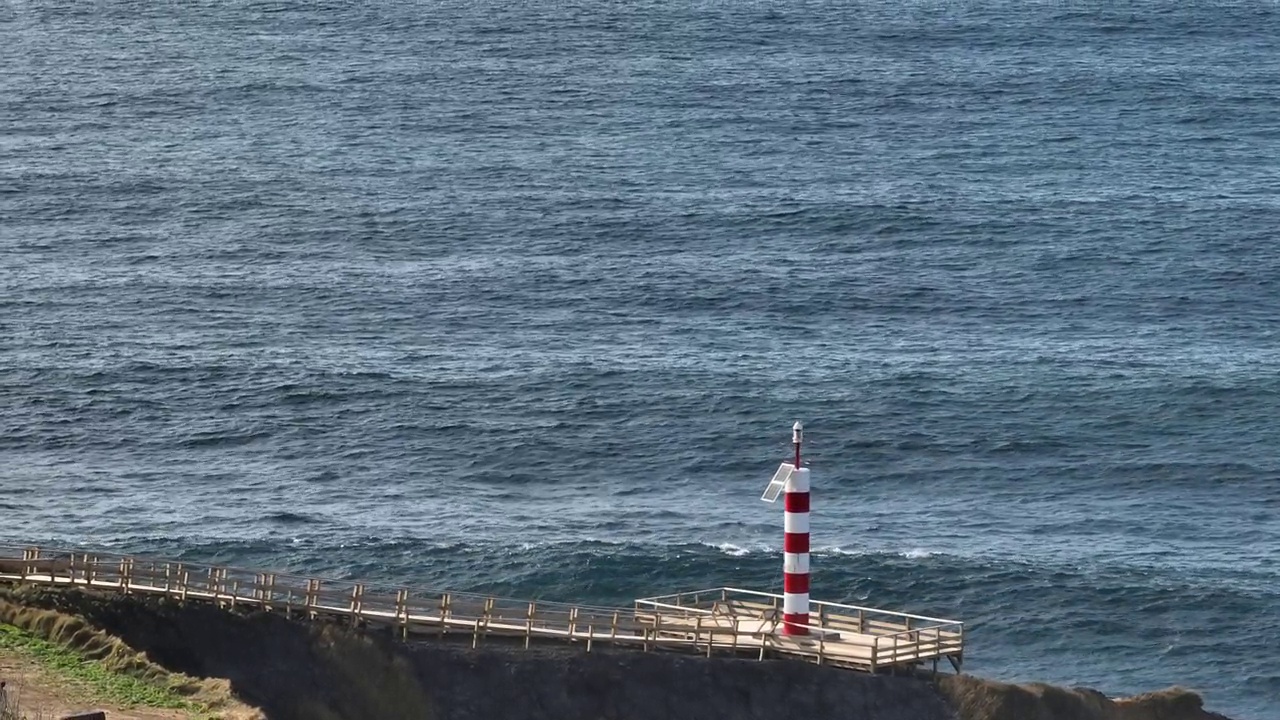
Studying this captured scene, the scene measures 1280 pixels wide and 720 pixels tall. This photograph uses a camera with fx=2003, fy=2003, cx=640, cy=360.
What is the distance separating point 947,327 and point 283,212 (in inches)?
2147

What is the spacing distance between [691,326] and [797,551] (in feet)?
207

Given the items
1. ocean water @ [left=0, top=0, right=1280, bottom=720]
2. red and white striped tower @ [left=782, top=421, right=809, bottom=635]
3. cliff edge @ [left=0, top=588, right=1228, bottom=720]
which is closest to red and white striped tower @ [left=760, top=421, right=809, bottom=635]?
red and white striped tower @ [left=782, top=421, right=809, bottom=635]

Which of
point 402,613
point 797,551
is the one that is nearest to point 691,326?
point 797,551

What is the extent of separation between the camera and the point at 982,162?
15100 centimetres

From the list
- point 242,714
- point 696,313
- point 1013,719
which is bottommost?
point 696,313

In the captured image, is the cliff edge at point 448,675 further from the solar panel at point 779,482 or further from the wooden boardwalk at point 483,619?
the solar panel at point 779,482

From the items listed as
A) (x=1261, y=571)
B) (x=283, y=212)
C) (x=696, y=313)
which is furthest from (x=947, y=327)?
(x=283, y=212)

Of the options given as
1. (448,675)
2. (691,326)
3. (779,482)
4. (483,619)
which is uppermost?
(779,482)

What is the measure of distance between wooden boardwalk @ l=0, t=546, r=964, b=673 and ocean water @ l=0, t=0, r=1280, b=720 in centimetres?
1906

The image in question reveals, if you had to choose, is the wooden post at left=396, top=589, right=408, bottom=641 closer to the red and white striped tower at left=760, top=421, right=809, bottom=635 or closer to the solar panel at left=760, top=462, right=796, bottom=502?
the red and white striped tower at left=760, top=421, right=809, bottom=635

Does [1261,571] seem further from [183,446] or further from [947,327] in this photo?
[183,446]

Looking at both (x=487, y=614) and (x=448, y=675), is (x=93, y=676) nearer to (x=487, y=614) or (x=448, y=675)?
(x=448, y=675)

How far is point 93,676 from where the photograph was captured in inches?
1700

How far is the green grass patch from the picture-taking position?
1652 inches
